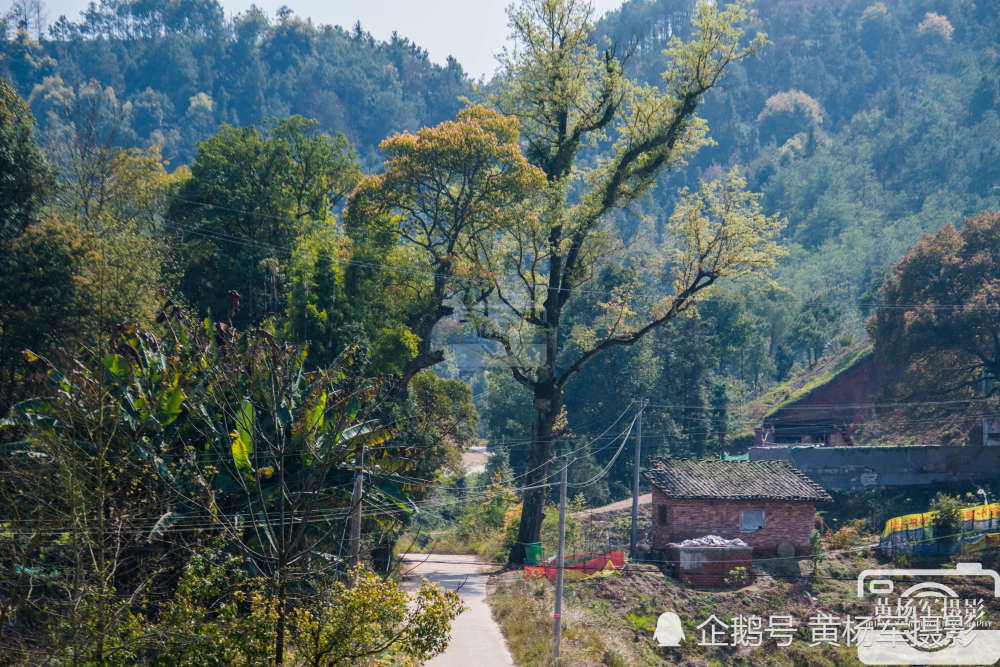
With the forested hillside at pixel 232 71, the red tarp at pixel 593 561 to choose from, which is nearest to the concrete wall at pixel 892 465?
the red tarp at pixel 593 561

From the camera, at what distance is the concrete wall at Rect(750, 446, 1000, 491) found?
33562 millimetres

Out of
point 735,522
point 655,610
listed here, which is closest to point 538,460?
point 655,610

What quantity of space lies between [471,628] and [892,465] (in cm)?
2310

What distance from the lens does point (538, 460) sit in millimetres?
26391

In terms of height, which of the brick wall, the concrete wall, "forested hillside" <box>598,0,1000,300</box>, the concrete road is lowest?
the concrete road

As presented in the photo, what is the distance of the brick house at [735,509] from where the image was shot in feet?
97.0

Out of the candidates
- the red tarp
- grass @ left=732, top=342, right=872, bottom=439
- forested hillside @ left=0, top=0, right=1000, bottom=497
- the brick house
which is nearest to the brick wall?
the brick house

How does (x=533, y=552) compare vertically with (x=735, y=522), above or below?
below

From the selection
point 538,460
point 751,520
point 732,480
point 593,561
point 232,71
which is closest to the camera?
point 538,460

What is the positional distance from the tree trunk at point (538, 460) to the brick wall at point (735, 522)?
5.69 meters

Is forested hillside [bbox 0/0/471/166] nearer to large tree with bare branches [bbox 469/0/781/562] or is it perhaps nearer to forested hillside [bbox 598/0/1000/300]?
forested hillside [bbox 598/0/1000/300]

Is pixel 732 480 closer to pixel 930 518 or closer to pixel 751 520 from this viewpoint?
pixel 751 520

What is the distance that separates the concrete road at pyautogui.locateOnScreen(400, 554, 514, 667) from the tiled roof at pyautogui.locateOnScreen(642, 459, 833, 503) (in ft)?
24.8

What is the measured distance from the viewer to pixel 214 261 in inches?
1108
